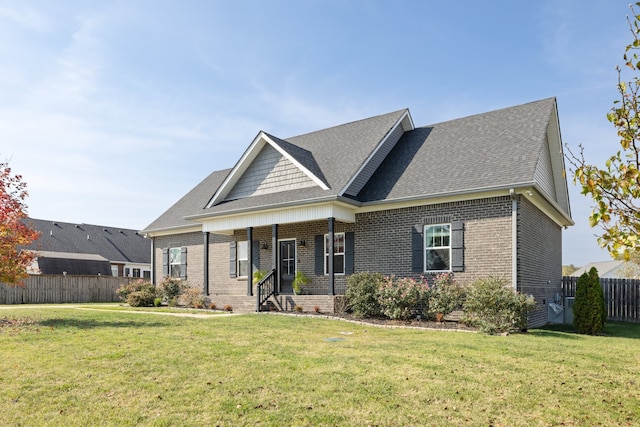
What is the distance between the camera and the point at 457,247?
14320mm

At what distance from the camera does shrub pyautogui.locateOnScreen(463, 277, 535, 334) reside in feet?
38.6

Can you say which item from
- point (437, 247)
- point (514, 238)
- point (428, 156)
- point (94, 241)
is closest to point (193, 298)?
point (437, 247)

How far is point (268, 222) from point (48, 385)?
11.7 metres

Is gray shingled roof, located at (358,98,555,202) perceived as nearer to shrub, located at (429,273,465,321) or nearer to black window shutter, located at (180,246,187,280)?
shrub, located at (429,273,465,321)

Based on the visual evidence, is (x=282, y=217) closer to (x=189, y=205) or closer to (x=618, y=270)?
(x=189, y=205)

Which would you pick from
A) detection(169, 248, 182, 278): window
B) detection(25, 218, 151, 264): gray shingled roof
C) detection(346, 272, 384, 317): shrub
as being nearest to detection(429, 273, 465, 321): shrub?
detection(346, 272, 384, 317): shrub

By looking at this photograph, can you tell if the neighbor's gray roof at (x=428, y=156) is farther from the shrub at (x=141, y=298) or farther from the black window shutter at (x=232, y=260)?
the shrub at (x=141, y=298)

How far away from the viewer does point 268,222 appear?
17.8 metres

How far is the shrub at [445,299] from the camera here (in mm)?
13570

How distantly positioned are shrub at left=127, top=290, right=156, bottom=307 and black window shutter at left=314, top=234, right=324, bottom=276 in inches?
306

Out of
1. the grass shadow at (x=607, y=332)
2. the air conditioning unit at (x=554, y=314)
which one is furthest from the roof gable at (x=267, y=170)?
the air conditioning unit at (x=554, y=314)

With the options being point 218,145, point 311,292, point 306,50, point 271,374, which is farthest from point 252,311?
point 271,374

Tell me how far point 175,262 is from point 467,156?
15.1 metres

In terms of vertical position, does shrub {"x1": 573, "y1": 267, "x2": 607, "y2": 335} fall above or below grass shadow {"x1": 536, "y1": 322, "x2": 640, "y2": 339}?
above
